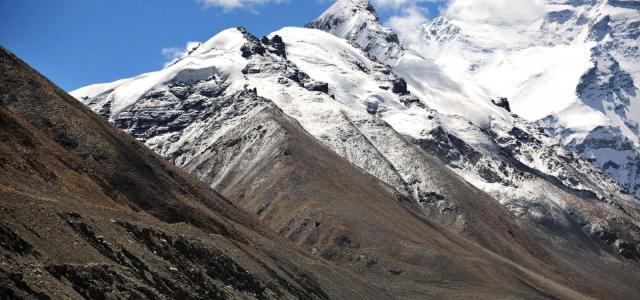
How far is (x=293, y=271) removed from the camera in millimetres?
120438

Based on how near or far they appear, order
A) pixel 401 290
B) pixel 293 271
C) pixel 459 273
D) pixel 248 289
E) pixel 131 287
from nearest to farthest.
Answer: pixel 131 287
pixel 248 289
pixel 293 271
pixel 401 290
pixel 459 273

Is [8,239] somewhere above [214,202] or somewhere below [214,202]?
below

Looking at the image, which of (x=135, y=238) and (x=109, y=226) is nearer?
(x=109, y=226)

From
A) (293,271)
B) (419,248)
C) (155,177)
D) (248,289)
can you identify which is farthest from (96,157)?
(419,248)

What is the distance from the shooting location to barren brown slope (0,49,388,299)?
212 ft

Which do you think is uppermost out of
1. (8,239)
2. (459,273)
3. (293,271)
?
(459,273)

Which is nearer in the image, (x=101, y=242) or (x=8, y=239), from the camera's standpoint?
(x=8, y=239)

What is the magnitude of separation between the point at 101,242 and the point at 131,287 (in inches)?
236

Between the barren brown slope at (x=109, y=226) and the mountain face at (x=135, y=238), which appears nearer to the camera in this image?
the barren brown slope at (x=109, y=226)

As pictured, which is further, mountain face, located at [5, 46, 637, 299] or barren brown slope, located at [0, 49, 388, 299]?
mountain face, located at [5, 46, 637, 299]

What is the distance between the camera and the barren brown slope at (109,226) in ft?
212

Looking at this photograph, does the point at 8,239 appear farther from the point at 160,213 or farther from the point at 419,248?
the point at 419,248

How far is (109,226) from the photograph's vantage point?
7912 centimetres

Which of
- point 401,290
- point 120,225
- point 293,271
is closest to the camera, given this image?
point 120,225
